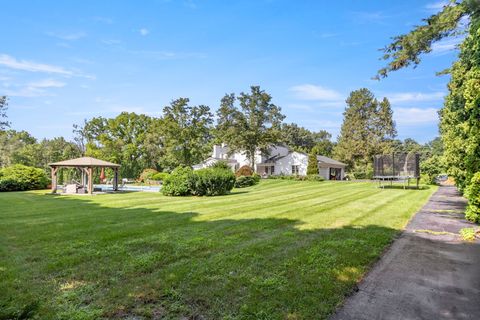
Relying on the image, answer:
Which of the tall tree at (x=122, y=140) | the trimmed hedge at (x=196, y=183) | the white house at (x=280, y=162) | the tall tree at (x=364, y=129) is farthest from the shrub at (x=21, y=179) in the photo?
the tall tree at (x=364, y=129)

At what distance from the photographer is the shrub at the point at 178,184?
52.1 ft

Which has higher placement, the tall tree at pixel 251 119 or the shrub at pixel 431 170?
the tall tree at pixel 251 119

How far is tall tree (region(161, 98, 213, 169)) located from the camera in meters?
39.6

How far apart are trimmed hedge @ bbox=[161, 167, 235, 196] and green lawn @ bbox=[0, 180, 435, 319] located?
7.67 metres

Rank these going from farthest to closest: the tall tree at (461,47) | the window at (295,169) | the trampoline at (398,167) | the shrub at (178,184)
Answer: the window at (295,169) → the trampoline at (398,167) → the shrub at (178,184) → the tall tree at (461,47)

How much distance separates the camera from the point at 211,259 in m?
4.68

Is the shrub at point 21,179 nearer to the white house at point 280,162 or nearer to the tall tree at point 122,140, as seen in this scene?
the tall tree at point 122,140

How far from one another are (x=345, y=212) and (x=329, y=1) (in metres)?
8.69

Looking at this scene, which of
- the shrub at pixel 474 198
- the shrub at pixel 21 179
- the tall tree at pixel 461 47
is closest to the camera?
the tall tree at pixel 461 47

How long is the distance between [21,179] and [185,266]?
25.7 m

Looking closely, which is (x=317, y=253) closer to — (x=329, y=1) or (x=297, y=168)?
(x=329, y=1)

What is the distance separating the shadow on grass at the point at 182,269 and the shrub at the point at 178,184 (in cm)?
846

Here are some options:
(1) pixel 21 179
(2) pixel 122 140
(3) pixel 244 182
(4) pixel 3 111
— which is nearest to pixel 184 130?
(2) pixel 122 140

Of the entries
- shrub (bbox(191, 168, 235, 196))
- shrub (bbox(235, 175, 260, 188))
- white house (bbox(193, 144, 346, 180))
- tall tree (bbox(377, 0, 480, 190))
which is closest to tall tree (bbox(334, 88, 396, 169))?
white house (bbox(193, 144, 346, 180))
